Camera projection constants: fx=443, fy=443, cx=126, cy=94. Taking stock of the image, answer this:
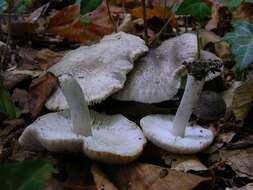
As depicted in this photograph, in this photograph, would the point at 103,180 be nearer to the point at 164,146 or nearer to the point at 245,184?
the point at 164,146

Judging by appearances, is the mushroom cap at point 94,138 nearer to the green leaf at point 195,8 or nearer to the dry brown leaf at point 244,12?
the green leaf at point 195,8

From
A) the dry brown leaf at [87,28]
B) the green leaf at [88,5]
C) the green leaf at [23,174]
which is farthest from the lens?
the dry brown leaf at [87,28]

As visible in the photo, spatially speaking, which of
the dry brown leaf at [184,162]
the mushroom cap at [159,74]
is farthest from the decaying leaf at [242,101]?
the dry brown leaf at [184,162]

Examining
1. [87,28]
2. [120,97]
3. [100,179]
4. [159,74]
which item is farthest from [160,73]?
[87,28]

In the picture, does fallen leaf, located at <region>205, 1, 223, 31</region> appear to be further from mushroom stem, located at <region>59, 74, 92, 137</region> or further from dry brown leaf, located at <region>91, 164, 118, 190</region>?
dry brown leaf, located at <region>91, 164, 118, 190</region>

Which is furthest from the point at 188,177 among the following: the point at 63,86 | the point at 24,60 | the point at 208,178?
the point at 24,60

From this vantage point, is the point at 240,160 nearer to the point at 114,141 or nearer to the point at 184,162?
the point at 184,162

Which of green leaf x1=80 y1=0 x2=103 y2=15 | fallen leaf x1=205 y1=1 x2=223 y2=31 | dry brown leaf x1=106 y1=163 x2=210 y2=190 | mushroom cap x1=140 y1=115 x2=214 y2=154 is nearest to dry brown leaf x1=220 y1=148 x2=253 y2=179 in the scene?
mushroom cap x1=140 y1=115 x2=214 y2=154
